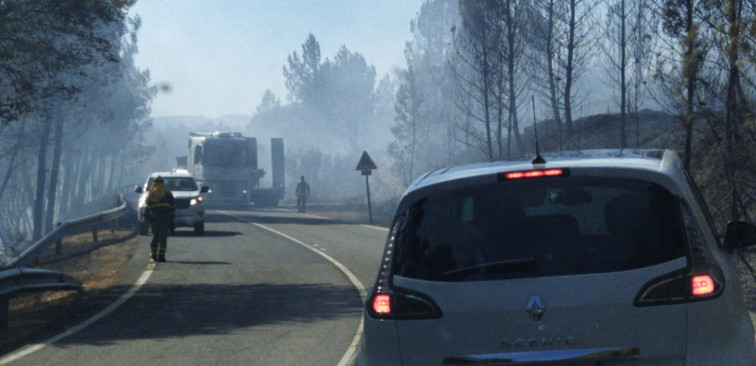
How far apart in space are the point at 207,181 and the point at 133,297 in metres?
40.2

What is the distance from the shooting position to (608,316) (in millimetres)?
4344

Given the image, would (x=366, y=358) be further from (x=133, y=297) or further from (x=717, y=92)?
(x=133, y=297)

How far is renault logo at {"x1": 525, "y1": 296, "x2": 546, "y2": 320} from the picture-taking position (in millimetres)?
4375

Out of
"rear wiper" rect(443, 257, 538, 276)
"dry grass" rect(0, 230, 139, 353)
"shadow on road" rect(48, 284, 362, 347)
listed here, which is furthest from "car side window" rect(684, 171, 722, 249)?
"dry grass" rect(0, 230, 139, 353)

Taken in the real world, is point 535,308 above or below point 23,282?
above

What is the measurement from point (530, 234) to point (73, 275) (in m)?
17.1

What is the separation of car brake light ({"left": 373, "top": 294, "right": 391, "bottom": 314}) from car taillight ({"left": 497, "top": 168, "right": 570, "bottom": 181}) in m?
0.79

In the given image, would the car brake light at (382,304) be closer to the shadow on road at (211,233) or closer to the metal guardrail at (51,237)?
the metal guardrail at (51,237)

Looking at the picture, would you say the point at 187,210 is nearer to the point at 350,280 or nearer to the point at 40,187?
the point at 350,280

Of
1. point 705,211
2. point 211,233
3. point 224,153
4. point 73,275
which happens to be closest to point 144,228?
point 211,233

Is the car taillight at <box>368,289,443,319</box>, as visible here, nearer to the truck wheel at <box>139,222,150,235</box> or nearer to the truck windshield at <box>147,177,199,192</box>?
the truck wheel at <box>139,222,150,235</box>

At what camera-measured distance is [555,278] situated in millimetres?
4410

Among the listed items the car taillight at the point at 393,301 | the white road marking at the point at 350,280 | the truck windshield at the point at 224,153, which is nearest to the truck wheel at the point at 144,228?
the white road marking at the point at 350,280

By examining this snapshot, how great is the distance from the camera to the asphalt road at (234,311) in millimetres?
10086
